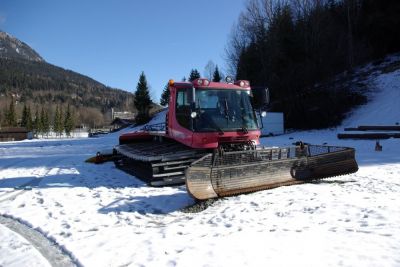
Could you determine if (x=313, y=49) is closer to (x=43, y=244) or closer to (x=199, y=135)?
(x=199, y=135)

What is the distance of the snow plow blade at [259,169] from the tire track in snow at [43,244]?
8.66 feet

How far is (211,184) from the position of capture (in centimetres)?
790

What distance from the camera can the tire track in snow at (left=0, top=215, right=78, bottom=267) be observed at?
5000 millimetres

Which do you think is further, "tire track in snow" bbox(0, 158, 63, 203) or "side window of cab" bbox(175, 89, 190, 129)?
"side window of cab" bbox(175, 89, 190, 129)

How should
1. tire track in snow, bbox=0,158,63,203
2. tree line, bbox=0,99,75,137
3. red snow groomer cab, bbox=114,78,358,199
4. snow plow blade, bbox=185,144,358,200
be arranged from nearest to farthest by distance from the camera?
snow plow blade, bbox=185,144,358,200
red snow groomer cab, bbox=114,78,358,199
tire track in snow, bbox=0,158,63,203
tree line, bbox=0,99,75,137

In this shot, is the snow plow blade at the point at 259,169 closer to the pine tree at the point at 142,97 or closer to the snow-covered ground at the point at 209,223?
the snow-covered ground at the point at 209,223

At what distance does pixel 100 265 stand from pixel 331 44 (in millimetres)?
40001

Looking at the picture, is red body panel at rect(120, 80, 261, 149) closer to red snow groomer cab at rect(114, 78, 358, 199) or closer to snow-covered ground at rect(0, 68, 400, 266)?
red snow groomer cab at rect(114, 78, 358, 199)

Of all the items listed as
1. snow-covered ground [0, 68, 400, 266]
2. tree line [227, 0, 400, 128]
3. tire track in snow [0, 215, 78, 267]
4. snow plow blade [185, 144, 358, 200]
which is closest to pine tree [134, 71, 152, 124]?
tree line [227, 0, 400, 128]

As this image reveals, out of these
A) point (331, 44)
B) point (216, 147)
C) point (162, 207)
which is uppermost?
point (331, 44)

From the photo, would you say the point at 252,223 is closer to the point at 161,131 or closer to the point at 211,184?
the point at 211,184

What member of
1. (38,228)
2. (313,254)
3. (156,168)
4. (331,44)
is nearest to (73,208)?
(38,228)

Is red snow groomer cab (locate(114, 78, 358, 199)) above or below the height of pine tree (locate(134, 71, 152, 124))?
below

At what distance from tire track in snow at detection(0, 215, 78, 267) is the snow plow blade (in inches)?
104
